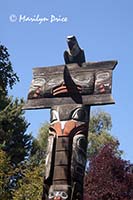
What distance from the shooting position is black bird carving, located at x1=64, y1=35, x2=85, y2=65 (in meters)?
10.7

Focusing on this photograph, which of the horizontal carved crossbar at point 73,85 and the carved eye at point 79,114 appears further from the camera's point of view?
the horizontal carved crossbar at point 73,85

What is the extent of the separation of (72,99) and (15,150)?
16024mm

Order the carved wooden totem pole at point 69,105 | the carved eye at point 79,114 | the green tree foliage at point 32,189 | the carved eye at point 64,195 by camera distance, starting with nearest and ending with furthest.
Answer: the carved eye at point 64,195
the carved wooden totem pole at point 69,105
the carved eye at point 79,114
the green tree foliage at point 32,189

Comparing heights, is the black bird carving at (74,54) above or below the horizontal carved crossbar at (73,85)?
above

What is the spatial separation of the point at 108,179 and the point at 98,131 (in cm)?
910

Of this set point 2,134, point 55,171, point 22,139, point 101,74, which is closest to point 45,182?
point 55,171

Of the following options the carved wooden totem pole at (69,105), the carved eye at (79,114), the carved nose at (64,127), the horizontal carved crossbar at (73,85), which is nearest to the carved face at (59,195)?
the carved wooden totem pole at (69,105)

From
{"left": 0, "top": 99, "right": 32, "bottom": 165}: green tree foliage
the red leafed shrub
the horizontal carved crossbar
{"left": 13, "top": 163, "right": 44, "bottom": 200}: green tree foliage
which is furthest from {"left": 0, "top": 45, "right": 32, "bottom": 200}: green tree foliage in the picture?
the horizontal carved crossbar

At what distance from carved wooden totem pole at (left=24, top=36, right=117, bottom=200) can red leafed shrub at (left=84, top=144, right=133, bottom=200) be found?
12.4m

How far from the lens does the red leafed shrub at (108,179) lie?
73.4 ft

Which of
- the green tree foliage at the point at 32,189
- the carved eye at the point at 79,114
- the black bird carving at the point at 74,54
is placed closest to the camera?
the carved eye at the point at 79,114

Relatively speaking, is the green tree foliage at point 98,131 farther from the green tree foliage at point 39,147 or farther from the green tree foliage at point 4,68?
the green tree foliage at point 4,68

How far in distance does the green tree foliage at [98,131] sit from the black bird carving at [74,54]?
63.0 feet

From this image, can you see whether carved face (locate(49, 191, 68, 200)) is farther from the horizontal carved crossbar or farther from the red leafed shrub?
the red leafed shrub
